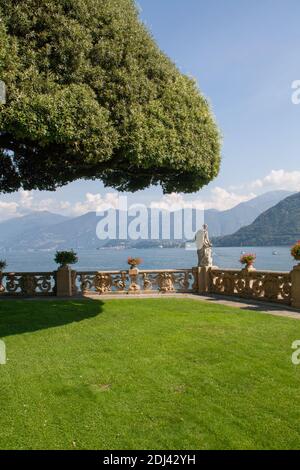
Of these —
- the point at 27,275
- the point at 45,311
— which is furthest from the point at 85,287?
the point at 45,311

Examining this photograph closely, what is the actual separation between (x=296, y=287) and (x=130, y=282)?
303 inches

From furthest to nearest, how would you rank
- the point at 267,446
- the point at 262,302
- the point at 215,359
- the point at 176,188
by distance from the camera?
the point at 262,302 < the point at 176,188 < the point at 215,359 < the point at 267,446

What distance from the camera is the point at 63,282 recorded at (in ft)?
58.3

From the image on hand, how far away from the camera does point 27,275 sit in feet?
59.0

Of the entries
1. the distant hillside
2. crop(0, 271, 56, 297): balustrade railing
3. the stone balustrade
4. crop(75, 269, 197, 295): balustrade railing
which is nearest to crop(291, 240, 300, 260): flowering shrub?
the stone balustrade

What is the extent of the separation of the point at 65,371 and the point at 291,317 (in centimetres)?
742

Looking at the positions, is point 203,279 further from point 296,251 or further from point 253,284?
point 296,251

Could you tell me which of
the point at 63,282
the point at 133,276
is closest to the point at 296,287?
the point at 133,276

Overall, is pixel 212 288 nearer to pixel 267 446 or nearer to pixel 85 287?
pixel 85 287

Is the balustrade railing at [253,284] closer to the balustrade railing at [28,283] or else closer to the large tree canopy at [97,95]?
the large tree canopy at [97,95]

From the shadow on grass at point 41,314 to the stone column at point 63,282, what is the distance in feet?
6.14

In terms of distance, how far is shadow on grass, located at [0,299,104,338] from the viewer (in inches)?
432

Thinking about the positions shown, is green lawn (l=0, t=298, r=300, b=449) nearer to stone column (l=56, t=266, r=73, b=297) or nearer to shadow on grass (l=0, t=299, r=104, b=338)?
shadow on grass (l=0, t=299, r=104, b=338)

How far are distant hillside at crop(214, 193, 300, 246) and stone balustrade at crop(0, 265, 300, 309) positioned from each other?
163m
